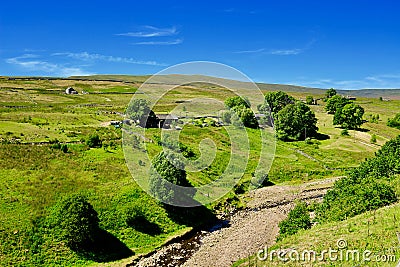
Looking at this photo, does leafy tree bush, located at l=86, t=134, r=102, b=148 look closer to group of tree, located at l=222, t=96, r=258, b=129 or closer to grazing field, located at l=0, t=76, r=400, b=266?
grazing field, located at l=0, t=76, r=400, b=266

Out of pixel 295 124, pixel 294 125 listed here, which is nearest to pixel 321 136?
pixel 295 124

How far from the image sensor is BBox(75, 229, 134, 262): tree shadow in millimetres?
41594

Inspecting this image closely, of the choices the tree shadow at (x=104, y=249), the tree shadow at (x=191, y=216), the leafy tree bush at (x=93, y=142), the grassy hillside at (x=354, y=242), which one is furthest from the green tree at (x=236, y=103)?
the grassy hillside at (x=354, y=242)

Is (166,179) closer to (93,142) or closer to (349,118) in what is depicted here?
(93,142)

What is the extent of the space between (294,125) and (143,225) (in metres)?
75.1

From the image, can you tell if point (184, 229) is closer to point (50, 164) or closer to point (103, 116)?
point (50, 164)

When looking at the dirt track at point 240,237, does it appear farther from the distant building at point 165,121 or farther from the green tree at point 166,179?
the distant building at point 165,121

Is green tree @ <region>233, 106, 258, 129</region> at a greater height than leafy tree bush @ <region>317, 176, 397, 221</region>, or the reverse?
green tree @ <region>233, 106, 258, 129</region>

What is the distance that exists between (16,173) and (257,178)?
44120 mm

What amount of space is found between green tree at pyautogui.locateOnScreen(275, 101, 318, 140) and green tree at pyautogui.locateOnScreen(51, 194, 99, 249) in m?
79.7

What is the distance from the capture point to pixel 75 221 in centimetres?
4088

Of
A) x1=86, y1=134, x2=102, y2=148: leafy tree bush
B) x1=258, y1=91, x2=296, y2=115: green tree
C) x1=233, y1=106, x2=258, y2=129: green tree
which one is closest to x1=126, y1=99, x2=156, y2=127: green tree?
x1=86, y1=134, x2=102, y2=148: leafy tree bush

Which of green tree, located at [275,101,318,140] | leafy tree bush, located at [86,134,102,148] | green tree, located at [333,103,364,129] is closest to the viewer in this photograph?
leafy tree bush, located at [86,134,102,148]

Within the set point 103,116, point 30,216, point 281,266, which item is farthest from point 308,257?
point 103,116
